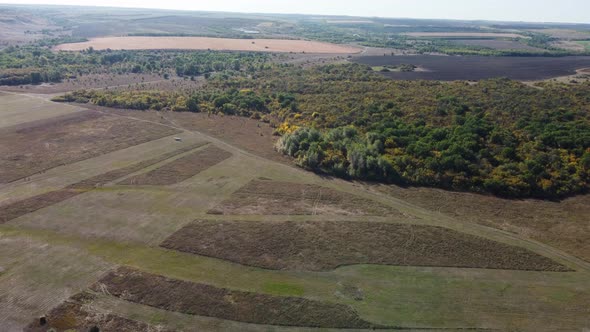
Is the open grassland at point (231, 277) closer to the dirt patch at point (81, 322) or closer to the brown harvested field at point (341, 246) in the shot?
the dirt patch at point (81, 322)

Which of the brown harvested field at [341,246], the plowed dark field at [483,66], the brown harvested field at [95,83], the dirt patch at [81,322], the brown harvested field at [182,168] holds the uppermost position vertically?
the plowed dark field at [483,66]

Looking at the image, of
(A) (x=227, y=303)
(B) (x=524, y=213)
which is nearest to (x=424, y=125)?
(B) (x=524, y=213)

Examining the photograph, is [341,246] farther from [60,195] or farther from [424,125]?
[424,125]

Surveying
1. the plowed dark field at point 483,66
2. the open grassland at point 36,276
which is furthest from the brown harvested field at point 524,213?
the plowed dark field at point 483,66

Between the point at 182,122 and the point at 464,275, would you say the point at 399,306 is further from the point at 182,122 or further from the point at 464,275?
the point at 182,122

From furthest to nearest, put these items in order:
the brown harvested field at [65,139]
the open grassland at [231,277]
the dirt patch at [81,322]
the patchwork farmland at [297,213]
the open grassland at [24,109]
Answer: the open grassland at [24,109]
the brown harvested field at [65,139]
the patchwork farmland at [297,213]
the open grassland at [231,277]
the dirt patch at [81,322]

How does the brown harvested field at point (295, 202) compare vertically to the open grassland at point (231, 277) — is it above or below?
above
